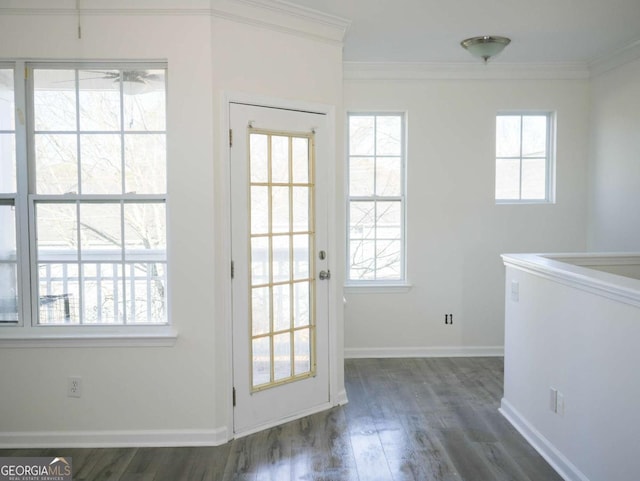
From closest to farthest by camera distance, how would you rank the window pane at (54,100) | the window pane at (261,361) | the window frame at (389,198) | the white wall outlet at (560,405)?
1. the white wall outlet at (560,405)
2. the window pane at (54,100)
3. the window pane at (261,361)
4. the window frame at (389,198)

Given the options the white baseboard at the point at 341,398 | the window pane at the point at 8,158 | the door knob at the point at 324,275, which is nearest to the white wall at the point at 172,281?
the window pane at the point at 8,158

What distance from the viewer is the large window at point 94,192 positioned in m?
3.23

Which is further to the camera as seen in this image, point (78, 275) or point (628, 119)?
point (628, 119)

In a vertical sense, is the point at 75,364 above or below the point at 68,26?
below

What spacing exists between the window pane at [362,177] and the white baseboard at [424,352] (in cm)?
141

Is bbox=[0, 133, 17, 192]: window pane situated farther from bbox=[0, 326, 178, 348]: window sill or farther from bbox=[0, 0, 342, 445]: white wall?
bbox=[0, 326, 178, 348]: window sill

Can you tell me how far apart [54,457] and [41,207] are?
55.1 inches

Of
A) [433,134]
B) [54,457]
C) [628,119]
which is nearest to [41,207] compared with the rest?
[54,457]

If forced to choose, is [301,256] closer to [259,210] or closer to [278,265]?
[278,265]

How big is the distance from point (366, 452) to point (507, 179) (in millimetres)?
2985

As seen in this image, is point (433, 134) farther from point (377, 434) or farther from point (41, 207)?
point (41, 207)

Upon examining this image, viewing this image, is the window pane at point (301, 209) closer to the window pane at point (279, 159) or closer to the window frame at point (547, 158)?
the window pane at point (279, 159)

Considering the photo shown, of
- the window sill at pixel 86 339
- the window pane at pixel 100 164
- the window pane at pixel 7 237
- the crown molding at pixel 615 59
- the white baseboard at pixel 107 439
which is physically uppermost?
the crown molding at pixel 615 59

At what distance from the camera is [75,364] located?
323 centimetres
